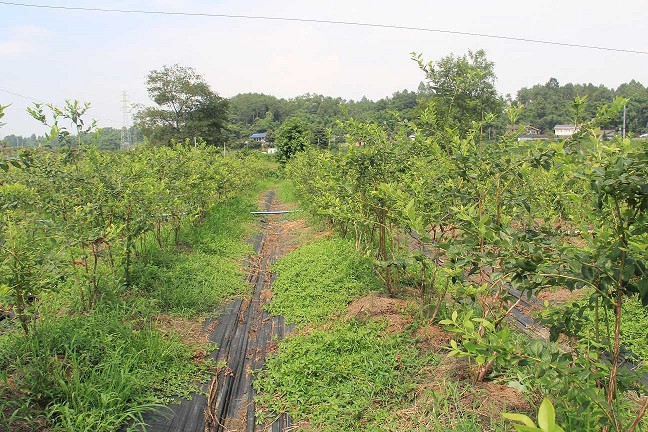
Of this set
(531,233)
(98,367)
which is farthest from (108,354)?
(531,233)

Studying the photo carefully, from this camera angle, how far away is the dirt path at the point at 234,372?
10.9 feet

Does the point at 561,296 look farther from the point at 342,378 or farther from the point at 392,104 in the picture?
the point at 392,104

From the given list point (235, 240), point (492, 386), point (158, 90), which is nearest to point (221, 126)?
point (158, 90)

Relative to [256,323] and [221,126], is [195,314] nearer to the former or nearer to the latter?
[256,323]

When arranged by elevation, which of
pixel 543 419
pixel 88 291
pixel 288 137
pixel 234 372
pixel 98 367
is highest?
pixel 288 137

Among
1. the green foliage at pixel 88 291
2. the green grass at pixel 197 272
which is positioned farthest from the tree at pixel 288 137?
the green foliage at pixel 88 291

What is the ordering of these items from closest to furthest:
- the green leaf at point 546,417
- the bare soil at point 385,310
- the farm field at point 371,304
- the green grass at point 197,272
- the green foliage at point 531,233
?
the green leaf at point 546,417 < the green foliage at point 531,233 < the farm field at point 371,304 < the bare soil at point 385,310 < the green grass at point 197,272

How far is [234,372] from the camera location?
4.11m

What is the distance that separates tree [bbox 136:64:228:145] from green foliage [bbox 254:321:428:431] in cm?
3441

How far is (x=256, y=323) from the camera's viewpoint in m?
5.17

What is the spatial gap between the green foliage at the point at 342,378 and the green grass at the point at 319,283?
720 mm

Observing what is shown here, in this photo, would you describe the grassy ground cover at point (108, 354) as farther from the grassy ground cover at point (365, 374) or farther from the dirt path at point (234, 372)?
the grassy ground cover at point (365, 374)

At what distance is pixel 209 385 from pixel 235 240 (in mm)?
4909

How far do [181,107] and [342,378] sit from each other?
1486 inches
